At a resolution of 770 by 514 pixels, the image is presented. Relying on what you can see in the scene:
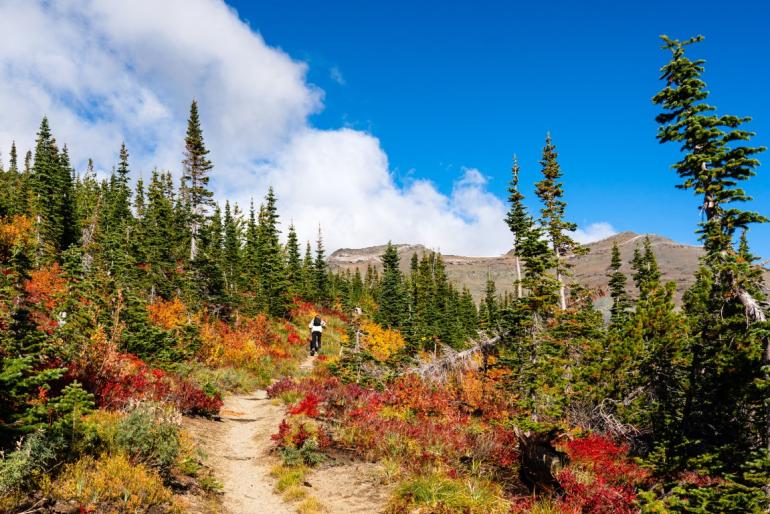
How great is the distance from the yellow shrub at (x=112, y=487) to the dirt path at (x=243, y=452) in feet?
4.96

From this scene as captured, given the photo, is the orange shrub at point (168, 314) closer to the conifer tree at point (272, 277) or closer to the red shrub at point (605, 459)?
the conifer tree at point (272, 277)

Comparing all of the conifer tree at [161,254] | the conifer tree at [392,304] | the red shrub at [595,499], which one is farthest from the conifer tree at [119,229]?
the conifer tree at [392,304]

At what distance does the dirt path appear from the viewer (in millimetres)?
7879

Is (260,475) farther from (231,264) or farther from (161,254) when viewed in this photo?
(231,264)

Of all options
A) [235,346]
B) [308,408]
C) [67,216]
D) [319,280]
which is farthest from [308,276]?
[308,408]

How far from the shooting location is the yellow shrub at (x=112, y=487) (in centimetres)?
554

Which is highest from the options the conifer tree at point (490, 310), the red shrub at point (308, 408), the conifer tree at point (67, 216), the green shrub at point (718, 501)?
the conifer tree at point (67, 216)

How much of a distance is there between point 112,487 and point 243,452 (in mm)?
4970

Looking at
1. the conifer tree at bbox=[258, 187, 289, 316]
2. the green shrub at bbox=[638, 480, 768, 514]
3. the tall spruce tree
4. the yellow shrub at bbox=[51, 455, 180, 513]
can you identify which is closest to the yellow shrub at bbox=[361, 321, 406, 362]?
the conifer tree at bbox=[258, 187, 289, 316]

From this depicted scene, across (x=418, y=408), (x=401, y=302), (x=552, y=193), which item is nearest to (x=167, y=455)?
(x=418, y=408)

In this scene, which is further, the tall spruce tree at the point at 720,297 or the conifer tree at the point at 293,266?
the conifer tree at the point at 293,266

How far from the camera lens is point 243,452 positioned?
34.8 ft

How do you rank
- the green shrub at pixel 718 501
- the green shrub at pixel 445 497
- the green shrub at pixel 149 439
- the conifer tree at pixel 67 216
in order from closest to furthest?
the green shrub at pixel 718 501
the green shrub at pixel 445 497
the green shrub at pixel 149 439
the conifer tree at pixel 67 216

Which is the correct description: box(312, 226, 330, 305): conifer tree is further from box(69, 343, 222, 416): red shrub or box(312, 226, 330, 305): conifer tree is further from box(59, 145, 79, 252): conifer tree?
box(69, 343, 222, 416): red shrub
